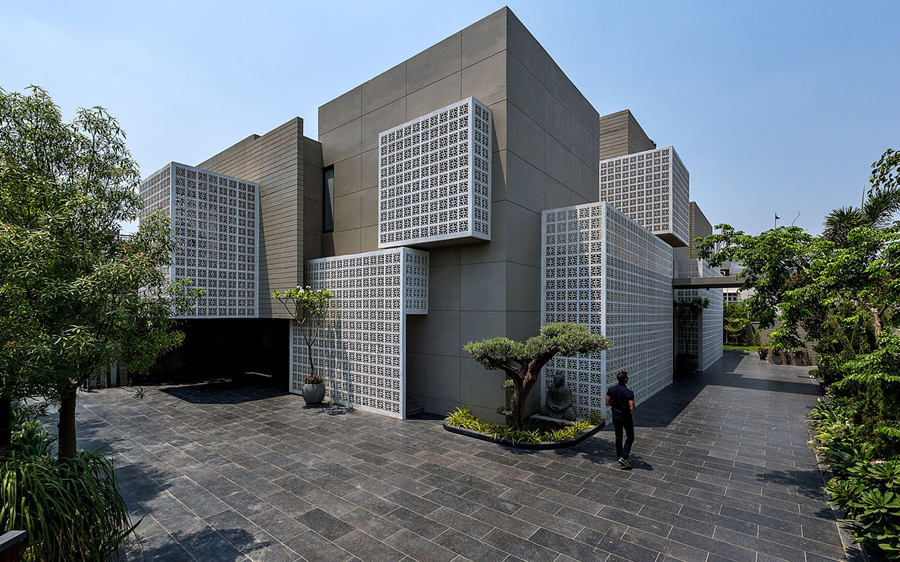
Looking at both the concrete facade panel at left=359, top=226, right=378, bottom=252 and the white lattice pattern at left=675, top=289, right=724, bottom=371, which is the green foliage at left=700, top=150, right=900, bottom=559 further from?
the white lattice pattern at left=675, top=289, right=724, bottom=371

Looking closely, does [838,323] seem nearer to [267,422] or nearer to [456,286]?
[456,286]

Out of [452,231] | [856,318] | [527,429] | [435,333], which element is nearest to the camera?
[856,318]

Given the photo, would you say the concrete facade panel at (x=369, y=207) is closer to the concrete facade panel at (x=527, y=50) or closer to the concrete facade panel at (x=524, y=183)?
the concrete facade panel at (x=524, y=183)

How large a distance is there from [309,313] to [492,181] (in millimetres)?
6246

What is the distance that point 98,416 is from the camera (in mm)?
10078

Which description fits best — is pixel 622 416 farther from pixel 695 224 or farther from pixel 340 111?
pixel 695 224

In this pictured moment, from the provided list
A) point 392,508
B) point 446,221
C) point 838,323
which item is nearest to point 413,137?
point 446,221

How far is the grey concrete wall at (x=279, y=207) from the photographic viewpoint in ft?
40.2

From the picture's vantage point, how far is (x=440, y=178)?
9.39m

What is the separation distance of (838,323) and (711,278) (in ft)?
28.6

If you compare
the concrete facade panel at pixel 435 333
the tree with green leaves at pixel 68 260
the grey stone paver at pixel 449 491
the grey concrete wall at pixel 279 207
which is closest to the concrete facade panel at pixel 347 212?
the grey concrete wall at pixel 279 207

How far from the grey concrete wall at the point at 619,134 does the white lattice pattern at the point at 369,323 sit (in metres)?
10.2

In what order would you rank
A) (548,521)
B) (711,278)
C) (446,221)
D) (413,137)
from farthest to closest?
(711,278) → (413,137) → (446,221) → (548,521)

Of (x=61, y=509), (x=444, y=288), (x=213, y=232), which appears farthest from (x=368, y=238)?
(x=61, y=509)
